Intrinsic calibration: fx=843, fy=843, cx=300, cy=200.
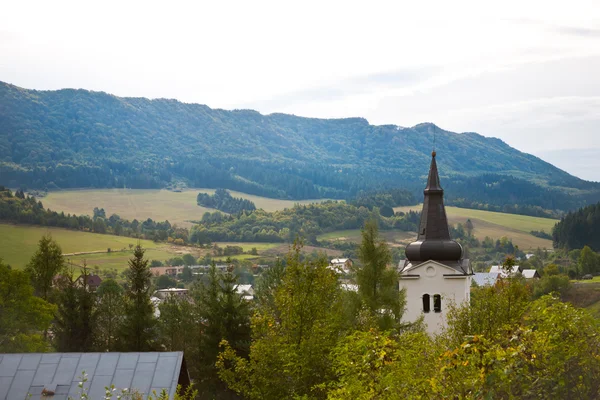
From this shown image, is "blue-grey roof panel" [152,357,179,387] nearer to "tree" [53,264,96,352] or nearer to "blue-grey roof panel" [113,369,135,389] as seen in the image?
"blue-grey roof panel" [113,369,135,389]

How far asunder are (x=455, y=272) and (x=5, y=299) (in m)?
31.0

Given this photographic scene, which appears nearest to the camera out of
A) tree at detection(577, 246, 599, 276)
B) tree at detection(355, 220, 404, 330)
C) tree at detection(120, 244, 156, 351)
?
tree at detection(355, 220, 404, 330)

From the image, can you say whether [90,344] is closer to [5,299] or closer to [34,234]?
[5,299]

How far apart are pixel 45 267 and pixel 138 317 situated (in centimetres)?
2295

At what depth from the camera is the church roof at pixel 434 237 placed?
55031 millimetres

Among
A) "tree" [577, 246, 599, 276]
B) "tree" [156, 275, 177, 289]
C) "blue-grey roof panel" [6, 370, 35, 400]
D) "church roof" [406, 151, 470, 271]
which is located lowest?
"tree" [156, 275, 177, 289]

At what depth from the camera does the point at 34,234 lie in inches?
7584

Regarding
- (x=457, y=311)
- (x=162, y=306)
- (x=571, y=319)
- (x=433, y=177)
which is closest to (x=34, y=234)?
(x=162, y=306)

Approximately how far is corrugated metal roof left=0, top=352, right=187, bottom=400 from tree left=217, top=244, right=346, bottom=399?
571 cm

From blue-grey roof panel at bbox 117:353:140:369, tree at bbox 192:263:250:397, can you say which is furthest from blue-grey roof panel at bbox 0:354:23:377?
tree at bbox 192:263:250:397

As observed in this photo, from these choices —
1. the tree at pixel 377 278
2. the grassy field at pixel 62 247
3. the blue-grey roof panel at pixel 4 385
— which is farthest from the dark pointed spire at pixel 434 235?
the grassy field at pixel 62 247

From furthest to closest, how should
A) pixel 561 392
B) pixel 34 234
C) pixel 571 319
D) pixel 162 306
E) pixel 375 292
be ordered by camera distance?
1. pixel 34 234
2. pixel 162 306
3. pixel 375 292
4. pixel 571 319
5. pixel 561 392

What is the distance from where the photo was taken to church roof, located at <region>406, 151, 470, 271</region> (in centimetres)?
5503

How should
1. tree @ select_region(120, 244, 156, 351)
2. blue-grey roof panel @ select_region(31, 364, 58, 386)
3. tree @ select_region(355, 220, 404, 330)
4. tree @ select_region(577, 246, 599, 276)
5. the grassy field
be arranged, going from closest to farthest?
blue-grey roof panel @ select_region(31, 364, 58, 386)
tree @ select_region(355, 220, 404, 330)
tree @ select_region(120, 244, 156, 351)
tree @ select_region(577, 246, 599, 276)
the grassy field
